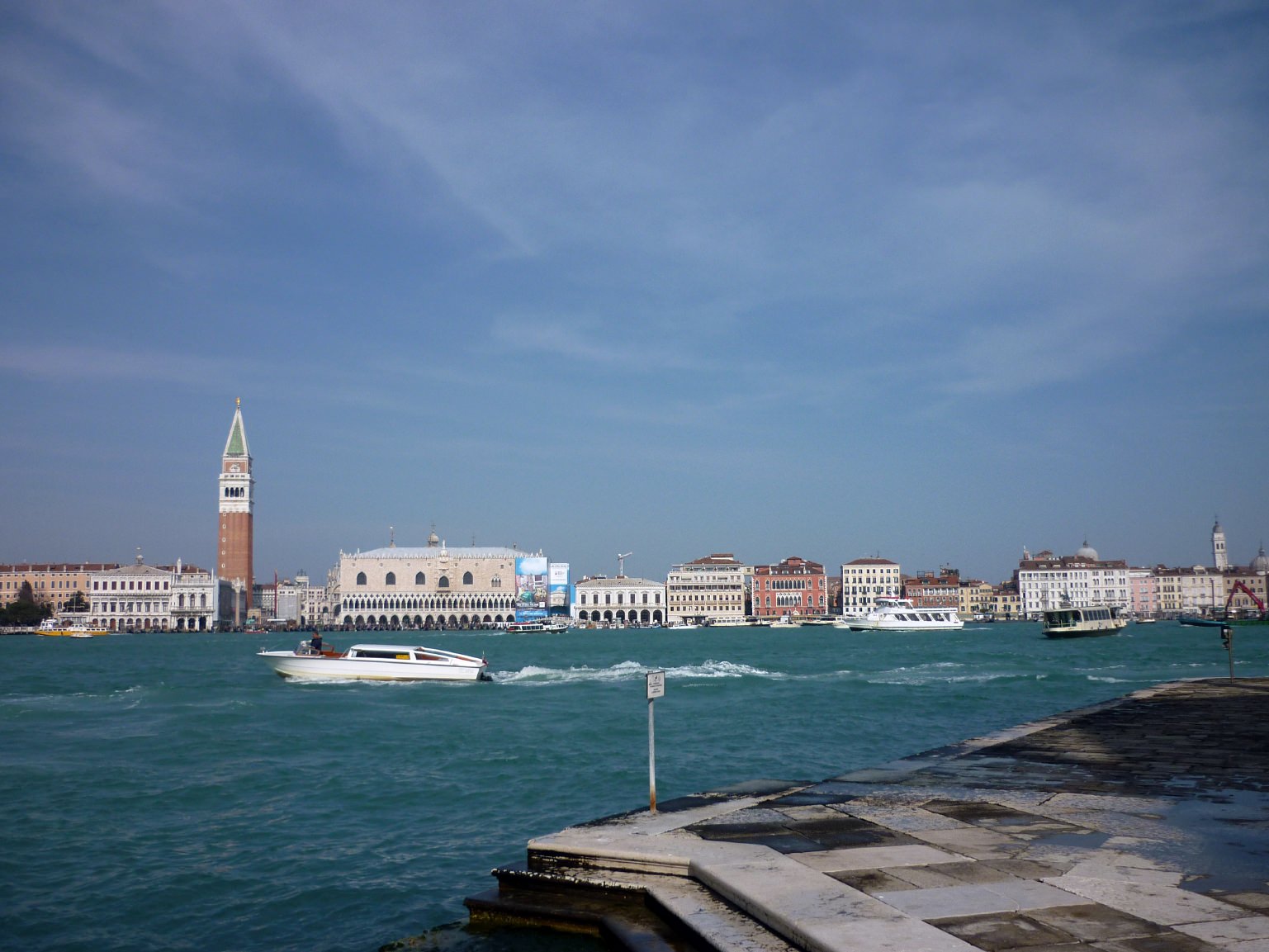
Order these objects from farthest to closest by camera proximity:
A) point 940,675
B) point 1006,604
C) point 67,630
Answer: point 1006,604
point 67,630
point 940,675

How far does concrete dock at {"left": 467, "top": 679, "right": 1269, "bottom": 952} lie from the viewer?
474cm

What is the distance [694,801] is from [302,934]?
Result: 3.15m

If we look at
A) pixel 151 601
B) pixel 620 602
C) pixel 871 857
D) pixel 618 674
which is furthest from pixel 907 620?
pixel 151 601

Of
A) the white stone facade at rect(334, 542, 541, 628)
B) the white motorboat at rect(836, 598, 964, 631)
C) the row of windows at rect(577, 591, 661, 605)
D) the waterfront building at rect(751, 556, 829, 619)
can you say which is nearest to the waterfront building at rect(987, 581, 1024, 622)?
the waterfront building at rect(751, 556, 829, 619)

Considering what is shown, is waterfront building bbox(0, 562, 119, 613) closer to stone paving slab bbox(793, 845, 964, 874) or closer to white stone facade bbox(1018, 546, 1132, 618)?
white stone facade bbox(1018, 546, 1132, 618)

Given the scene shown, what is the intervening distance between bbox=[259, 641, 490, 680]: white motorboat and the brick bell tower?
11592cm

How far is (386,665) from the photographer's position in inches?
1383

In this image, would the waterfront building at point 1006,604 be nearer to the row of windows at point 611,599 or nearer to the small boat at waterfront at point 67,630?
the row of windows at point 611,599

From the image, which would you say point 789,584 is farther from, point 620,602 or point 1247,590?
point 1247,590

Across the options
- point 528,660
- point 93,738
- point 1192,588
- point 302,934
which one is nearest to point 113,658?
point 528,660

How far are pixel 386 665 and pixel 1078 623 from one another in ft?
Result: 175

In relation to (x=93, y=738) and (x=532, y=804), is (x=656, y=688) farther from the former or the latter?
(x=93, y=738)

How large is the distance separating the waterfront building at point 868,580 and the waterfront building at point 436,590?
4080 cm

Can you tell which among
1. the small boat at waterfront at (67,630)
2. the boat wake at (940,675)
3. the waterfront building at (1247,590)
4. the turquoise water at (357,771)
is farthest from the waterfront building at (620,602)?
the turquoise water at (357,771)
